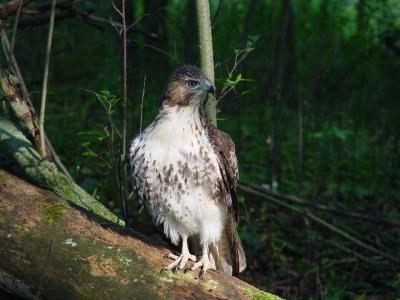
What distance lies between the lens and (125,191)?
4984 millimetres

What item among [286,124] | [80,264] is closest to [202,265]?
[80,264]

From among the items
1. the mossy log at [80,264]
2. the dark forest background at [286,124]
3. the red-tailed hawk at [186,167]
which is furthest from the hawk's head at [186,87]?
the mossy log at [80,264]

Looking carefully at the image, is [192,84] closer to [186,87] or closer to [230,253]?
[186,87]

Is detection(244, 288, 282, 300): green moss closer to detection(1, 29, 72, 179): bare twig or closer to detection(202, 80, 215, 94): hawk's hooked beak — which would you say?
detection(202, 80, 215, 94): hawk's hooked beak

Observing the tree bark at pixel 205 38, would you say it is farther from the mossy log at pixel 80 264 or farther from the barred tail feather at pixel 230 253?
the mossy log at pixel 80 264

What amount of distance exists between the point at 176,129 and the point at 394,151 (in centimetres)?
360

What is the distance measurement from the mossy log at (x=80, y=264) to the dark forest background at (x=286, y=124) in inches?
34.6

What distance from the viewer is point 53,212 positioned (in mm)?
4285

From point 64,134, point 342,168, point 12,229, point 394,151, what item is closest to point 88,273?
point 12,229

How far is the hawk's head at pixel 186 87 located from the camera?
14.8ft

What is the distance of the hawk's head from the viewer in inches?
178

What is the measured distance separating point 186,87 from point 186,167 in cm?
55

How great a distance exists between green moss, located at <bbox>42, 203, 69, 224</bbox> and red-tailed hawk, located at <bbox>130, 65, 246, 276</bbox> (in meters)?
0.53

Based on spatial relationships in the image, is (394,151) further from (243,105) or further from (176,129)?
(176,129)
